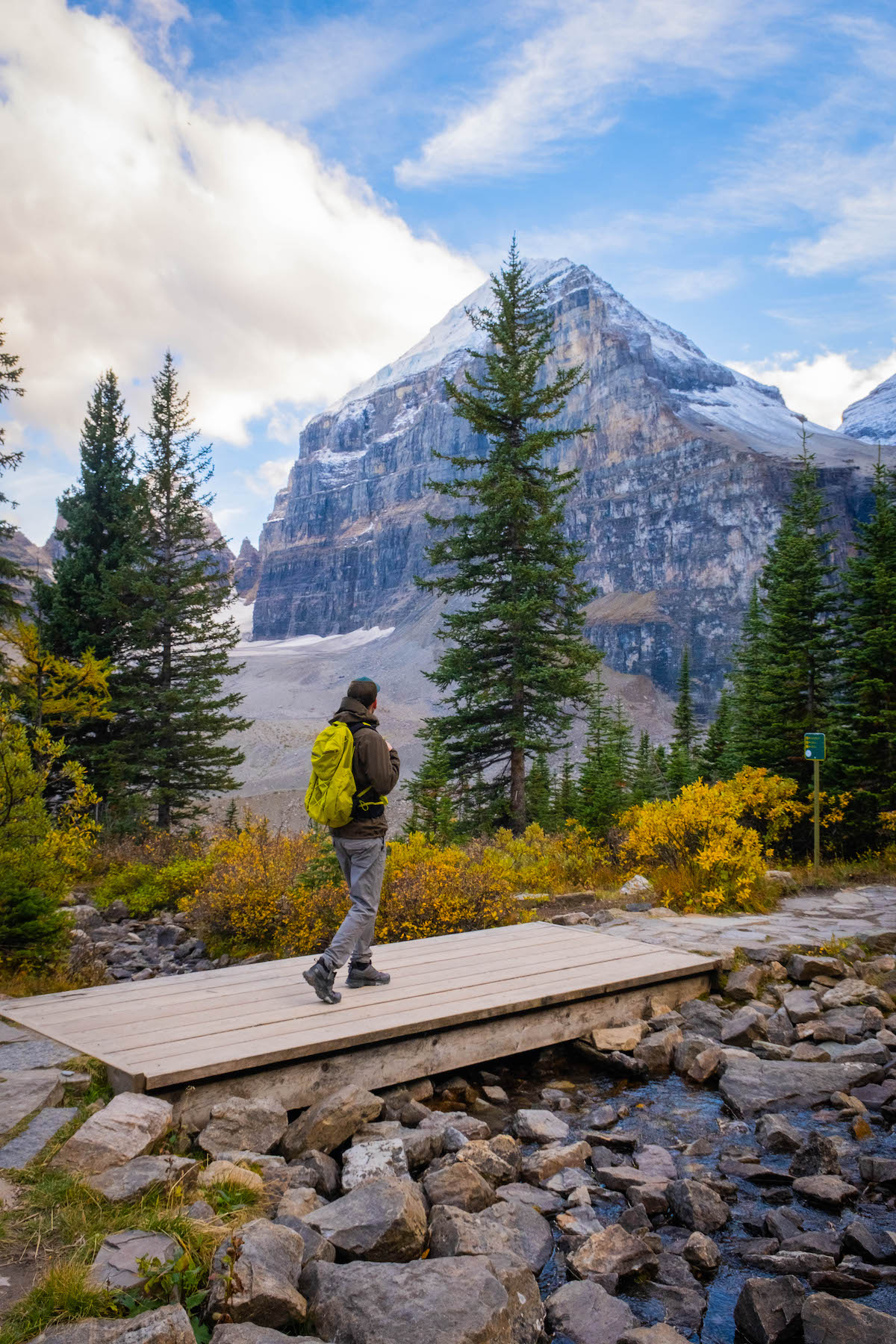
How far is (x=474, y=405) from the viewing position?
18.8 metres

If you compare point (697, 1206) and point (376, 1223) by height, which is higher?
point (376, 1223)

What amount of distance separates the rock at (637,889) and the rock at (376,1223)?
7349mm

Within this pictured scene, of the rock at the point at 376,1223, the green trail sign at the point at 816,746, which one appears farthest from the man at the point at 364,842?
the green trail sign at the point at 816,746

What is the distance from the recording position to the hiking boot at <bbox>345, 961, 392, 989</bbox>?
18.5ft

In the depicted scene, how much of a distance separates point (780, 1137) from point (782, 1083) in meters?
0.73

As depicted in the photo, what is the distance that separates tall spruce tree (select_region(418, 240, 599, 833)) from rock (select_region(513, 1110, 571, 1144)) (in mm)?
12497

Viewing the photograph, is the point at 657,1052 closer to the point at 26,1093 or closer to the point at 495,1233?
the point at 495,1233

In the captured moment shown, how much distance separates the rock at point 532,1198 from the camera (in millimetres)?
3809

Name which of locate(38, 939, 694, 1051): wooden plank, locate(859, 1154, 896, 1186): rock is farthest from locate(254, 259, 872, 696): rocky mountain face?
locate(859, 1154, 896, 1186): rock

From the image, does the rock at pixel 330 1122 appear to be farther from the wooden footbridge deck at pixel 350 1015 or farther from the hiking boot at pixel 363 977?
the hiking boot at pixel 363 977

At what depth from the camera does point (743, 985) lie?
22.0 feet

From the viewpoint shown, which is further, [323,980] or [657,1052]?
[657,1052]

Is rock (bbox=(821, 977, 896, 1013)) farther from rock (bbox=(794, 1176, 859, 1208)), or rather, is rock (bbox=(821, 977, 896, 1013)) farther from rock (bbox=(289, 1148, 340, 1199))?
rock (bbox=(289, 1148, 340, 1199))

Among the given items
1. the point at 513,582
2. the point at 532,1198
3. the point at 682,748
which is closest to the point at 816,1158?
the point at 532,1198
